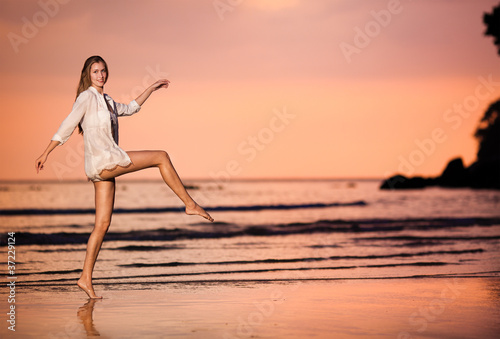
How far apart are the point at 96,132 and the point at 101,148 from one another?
17cm

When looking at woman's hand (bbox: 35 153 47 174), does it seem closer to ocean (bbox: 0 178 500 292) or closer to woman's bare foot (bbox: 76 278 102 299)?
woman's bare foot (bbox: 76 278 102 299)

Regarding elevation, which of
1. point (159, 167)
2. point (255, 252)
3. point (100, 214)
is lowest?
point (255, 252)

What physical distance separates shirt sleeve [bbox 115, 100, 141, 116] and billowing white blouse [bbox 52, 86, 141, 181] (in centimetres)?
35

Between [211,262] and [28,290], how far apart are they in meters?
3.50

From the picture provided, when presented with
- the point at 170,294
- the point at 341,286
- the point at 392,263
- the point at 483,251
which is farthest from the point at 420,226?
the point at 170,294

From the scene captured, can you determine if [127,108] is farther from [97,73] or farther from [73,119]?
[73,119]

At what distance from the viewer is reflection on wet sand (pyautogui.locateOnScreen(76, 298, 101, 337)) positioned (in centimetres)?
498

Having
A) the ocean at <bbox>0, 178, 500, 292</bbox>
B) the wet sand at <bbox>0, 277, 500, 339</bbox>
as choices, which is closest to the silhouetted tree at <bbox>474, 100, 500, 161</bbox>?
the ocean at <bbox>0, 178, 500, 292</bbox>

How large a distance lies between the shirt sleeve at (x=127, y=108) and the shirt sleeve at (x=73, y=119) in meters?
0.48

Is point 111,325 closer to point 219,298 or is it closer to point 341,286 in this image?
point 219,298

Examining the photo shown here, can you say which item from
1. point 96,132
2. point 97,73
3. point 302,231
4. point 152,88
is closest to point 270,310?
point 96,132

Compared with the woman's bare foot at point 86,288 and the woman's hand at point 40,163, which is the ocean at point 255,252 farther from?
the woman's hand at point 40,163

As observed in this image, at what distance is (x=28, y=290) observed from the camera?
7402 millimetres

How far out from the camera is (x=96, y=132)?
6215 millimetres
